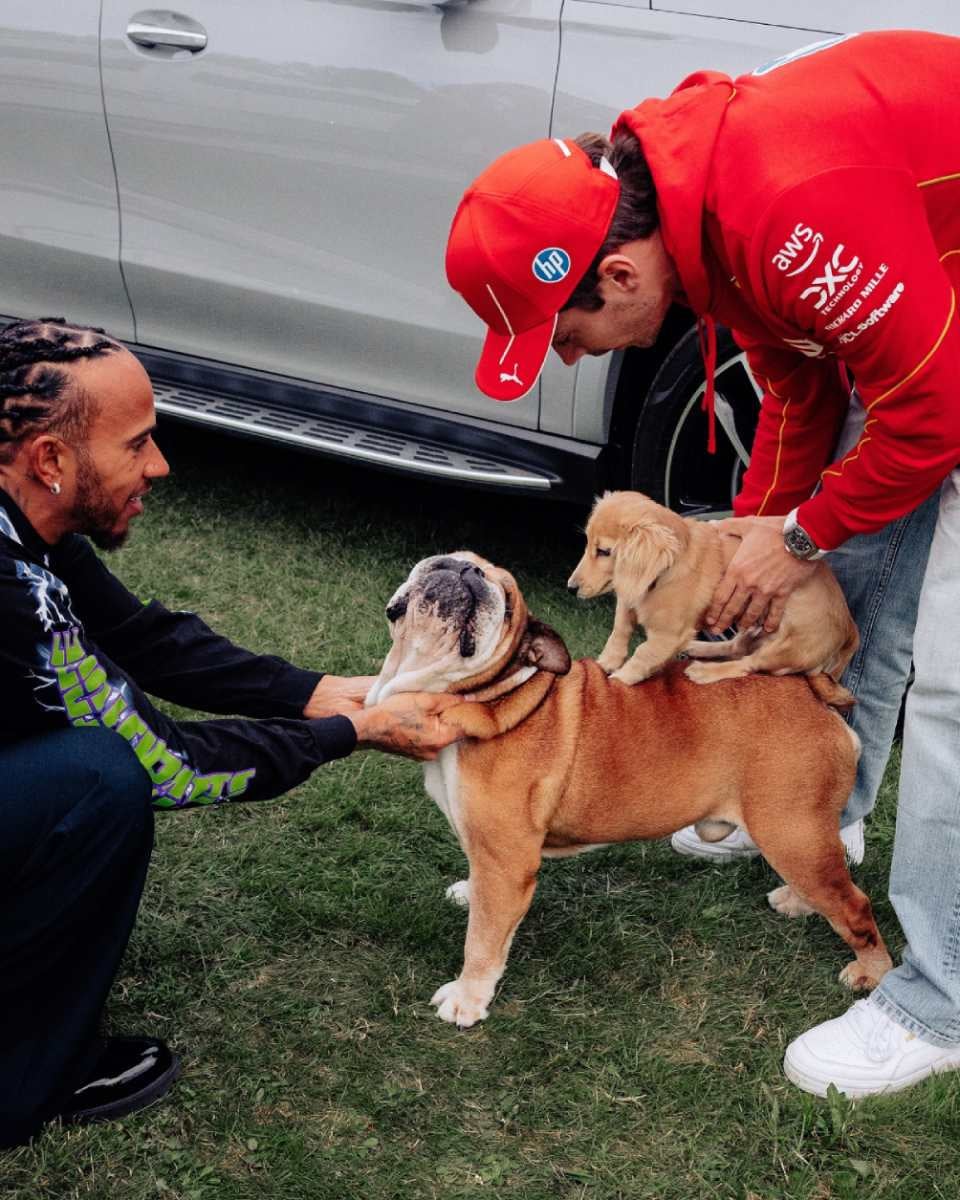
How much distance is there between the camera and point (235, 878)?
3445 millimetres

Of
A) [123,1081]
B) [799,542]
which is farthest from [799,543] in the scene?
[123,1081]

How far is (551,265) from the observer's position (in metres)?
2.46

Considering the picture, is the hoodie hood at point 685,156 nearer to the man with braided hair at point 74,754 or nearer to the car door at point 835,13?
the man with braided hair at point 74,754

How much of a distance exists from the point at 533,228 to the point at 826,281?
1.72ft

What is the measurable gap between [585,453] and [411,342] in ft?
2.35

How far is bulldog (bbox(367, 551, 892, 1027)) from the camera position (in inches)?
117

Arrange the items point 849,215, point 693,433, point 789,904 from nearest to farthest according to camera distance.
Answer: point 849,215, point 789,904, point 693,433

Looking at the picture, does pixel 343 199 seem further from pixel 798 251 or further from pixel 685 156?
pixel 798 251

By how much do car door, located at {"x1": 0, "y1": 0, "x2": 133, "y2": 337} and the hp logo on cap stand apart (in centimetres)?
298

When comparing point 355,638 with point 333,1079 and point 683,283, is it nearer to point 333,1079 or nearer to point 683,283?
point 333,1079

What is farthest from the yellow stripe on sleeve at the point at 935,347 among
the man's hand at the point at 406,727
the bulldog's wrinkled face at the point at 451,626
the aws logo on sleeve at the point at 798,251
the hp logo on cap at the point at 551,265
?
the man's hand at the point at 406,727

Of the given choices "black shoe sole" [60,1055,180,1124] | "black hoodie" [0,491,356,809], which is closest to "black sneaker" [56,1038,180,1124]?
"black shoe sole" [60,1055,180,1124]

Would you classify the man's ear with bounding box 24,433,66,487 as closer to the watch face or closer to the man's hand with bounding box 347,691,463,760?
the man's hand with bounding box 347,691,463,760

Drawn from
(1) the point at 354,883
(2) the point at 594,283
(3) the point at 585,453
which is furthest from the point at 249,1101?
(3) the point at 585,453
